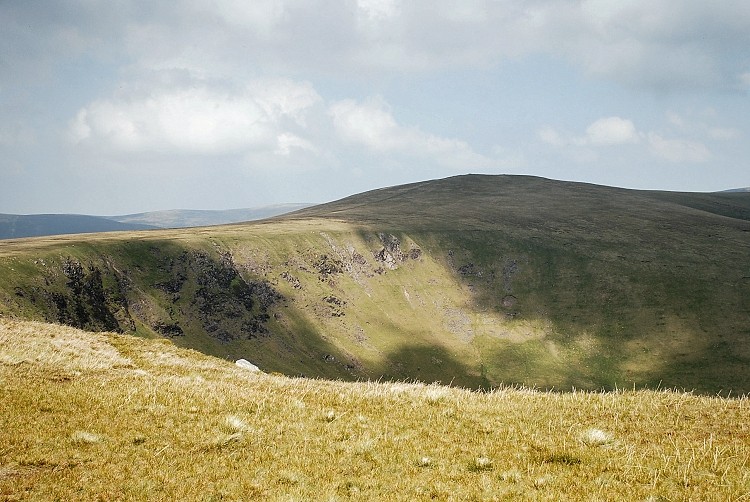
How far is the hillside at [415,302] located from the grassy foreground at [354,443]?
114065mm

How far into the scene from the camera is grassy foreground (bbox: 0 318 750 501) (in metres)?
10.4

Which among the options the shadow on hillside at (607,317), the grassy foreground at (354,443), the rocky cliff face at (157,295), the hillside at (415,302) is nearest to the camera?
the grassy foreground at (354,443)

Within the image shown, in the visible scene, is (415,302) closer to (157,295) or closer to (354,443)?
(157,295)

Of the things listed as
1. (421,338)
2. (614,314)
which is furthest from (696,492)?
(614,314)

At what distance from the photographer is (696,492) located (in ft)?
31.4

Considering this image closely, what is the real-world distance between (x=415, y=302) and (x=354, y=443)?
16879 centimetres

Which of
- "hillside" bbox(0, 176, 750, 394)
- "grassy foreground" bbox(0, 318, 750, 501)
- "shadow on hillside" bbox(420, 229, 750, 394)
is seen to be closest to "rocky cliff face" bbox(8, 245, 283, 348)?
"hillside" bbox(0, 176, 750, 394)

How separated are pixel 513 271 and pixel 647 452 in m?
188

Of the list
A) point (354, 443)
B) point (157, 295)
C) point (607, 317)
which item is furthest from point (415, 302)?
point (354, 443)

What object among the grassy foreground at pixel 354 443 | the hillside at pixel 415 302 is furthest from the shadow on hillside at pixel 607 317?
the grassy foreground at pixel 354 443

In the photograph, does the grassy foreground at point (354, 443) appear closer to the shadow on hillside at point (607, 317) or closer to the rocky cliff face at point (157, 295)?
the rocky cliff face at point (157, 295)

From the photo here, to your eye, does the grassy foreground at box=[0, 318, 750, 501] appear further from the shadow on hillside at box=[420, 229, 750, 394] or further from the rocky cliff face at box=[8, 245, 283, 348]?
the shadow on hillside at box=[420, 229, 750, 394]

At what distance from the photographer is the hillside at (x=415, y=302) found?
133875 mm

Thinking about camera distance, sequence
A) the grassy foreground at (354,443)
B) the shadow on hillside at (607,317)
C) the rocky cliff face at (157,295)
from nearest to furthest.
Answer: the grassy foreground at (354,443)
the rocky cliff face at (157,295)
the shadow on hillside at (607,317)
